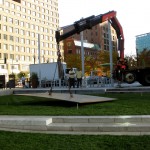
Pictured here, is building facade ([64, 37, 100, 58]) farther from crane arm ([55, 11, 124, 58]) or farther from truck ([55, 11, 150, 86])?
truck ([55, 11, 150, 86])

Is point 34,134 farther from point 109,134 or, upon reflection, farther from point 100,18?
point 100,18

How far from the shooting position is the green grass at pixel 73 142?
697 centimetres

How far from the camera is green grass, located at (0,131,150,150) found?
22.9 feet

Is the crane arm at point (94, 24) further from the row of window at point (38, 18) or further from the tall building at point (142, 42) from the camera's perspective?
the row of window at point (38, 18)

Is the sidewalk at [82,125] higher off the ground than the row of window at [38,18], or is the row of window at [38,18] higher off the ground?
the row of window at [38,18]

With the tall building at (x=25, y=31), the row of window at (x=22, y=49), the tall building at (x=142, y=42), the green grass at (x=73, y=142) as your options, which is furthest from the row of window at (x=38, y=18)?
the green grass at (x=73, y=142)

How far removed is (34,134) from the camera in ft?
27.5

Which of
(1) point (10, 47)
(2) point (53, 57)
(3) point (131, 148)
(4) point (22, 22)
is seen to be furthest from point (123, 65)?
(2) point (53, 57)

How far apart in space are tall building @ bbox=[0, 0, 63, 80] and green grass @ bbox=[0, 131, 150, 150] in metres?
88.6

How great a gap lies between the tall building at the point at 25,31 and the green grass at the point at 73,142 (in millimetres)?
88629

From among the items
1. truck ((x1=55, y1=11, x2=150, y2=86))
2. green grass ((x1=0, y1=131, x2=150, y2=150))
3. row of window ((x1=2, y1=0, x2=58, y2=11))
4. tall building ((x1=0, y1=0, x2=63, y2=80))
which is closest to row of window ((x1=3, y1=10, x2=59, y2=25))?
tall building ((x1=0, y1=0, x2=63, y2=80))

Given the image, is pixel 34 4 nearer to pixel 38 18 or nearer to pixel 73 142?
pixel 38 18

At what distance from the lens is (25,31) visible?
116812 millimetres

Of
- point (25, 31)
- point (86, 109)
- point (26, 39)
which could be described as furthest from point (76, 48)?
point (86, 109)
